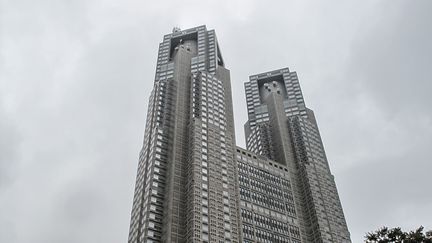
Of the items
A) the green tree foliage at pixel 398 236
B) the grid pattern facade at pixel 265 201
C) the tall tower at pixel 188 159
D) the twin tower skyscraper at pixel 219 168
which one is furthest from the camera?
the grid pattern facade at pixel 265 201

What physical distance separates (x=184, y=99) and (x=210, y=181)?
1446 inches

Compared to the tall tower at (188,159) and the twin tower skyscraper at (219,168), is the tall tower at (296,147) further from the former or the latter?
the tall tower at (188,159)

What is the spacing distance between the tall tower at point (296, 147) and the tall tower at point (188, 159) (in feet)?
69.2

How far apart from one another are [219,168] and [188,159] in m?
8.88

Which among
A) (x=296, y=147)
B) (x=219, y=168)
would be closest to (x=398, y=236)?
(x=219, y=168)

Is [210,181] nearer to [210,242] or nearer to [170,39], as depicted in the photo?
[210,242]

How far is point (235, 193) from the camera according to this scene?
112625mm

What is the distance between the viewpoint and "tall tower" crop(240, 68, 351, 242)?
123m

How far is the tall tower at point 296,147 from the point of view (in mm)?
123188

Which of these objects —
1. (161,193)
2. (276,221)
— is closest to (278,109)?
(276,221)

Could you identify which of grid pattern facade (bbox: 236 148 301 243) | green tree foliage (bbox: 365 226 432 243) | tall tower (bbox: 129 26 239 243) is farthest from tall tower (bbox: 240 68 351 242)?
green tree foliage (bbox: 365 226 432 243)

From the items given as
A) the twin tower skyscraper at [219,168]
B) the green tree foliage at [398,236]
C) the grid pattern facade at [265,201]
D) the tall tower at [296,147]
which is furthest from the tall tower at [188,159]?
the green tree foliage at [398,236]

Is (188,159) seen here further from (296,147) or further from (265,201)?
(296,147)

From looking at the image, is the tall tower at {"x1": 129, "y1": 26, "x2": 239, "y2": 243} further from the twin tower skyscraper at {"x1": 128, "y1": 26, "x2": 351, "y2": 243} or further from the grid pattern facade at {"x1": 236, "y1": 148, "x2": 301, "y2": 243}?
the grid pattern facade at {"x1": 236, "y1": 148, "x2": 301, "y2": 243}
